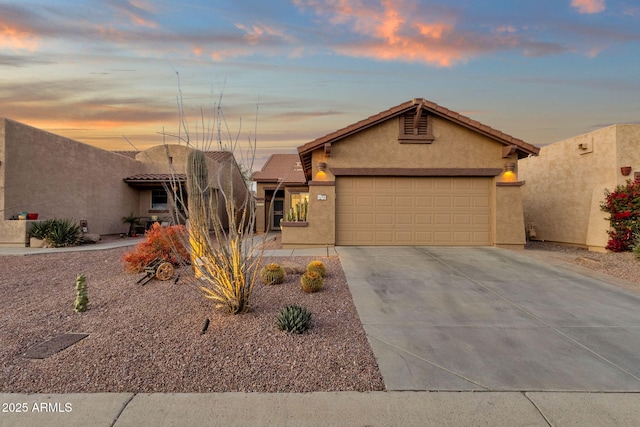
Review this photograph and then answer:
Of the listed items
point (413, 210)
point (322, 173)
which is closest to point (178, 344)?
point (322, 173)

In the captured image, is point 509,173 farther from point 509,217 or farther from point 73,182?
point 73,182

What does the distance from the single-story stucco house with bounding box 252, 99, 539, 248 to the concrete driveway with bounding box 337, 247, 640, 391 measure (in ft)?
10.8

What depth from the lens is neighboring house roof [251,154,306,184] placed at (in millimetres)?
20547

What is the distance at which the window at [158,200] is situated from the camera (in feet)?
63.4

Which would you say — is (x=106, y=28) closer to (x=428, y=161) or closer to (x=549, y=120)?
(x=428, y=161)

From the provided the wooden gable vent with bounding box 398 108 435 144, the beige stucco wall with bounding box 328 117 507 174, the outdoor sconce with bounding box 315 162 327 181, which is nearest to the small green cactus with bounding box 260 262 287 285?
the outdoor sconce with bounding box 315 162 327 181

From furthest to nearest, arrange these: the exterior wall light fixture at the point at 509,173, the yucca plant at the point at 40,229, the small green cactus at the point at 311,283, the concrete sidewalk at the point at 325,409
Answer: the yucca plant at the point at 40,229 < the exterior wall light fixture at the point at 509,173 < the small green cactus at the point at 311,283 < the concrete sidewalk at the point at 325,409

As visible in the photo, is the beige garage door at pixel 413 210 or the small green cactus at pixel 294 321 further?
the beige garage door at pixel 413 210

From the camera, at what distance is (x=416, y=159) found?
1146cm

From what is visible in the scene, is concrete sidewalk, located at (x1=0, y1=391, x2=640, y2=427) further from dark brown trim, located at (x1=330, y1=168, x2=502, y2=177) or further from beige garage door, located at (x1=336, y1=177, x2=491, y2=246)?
dark brown trim, located at (x1=330, y1=168, x2=502, y2=177)

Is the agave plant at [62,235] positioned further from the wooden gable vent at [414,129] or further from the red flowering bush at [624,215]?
the red flowering bush at [624,215]

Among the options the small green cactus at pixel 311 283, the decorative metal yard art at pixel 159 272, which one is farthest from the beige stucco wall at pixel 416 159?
the small green cactus at pixel 311 283

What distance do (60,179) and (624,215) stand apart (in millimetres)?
20545

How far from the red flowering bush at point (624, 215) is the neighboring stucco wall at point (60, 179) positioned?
20.3 metres
